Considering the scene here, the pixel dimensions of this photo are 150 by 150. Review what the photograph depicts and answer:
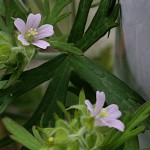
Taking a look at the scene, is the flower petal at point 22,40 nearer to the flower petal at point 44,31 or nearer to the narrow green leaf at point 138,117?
the flower petal at point 44,31

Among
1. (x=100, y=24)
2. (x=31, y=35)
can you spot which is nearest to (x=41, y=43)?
(x=31, y=35)

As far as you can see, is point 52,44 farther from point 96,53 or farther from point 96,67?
point 96,53

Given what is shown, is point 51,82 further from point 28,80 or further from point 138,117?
point 138,117

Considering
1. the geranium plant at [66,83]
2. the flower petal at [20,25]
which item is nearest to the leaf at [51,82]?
the geranium plant at [66,83]

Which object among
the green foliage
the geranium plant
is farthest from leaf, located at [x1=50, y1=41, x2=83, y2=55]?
the green foliage

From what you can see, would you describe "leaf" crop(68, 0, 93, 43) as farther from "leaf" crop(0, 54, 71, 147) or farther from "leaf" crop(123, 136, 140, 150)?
"leaf" crop(123, 136, 140, 150)

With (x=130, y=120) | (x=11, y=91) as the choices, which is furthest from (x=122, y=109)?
(x=11, y=91)
